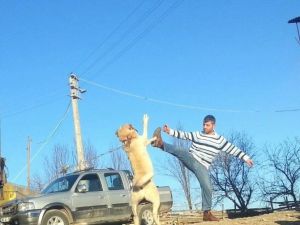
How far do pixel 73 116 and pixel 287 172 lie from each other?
29212mm

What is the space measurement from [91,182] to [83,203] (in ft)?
2.76

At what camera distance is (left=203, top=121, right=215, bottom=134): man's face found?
10.5 m

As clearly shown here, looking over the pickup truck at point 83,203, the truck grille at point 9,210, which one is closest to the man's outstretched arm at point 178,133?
the pickup truck at point 83,203

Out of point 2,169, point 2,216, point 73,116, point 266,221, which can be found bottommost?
point 266,221

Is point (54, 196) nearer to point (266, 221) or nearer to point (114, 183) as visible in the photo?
point (114, 183)

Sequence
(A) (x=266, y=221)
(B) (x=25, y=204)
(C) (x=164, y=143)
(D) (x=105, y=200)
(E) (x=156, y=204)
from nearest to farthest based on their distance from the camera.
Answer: (E) (x=156, y=204), (C) (x=164, y=143), (A) (x=266, y=221), (B) (x=25, y=204), (D) (x=105, y=200)

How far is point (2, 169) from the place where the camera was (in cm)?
2098

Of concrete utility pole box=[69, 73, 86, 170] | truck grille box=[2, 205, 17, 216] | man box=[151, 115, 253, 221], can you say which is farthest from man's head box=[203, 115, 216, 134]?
concrete utility pole box=[69, 73, 86, 170]

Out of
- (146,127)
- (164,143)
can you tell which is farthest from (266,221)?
(146,127)

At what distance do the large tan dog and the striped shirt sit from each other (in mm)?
1721

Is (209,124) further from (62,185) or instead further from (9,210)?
(9,210)

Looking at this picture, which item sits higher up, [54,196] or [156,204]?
[54,196]

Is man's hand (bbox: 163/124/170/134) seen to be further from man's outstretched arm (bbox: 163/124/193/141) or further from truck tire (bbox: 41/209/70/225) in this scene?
truck tire (bbox: 41/209/70/225)

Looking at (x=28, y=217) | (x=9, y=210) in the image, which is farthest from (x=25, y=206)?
(x=9, y=210)
